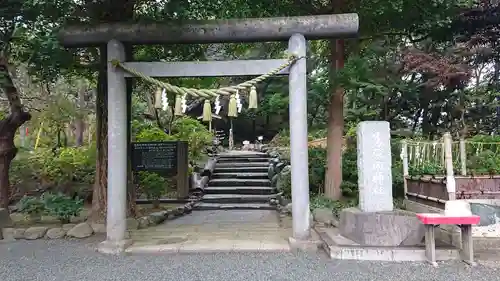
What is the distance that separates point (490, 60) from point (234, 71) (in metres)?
10.5

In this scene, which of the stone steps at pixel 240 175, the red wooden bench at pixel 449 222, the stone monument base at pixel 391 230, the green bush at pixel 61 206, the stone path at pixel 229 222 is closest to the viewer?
the red wooden bench at pixel 449 222

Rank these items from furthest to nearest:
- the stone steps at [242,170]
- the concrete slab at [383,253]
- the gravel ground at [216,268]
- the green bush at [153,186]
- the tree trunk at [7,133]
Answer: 1. the stone steps at [242,170]
2. the green bush at [153,186]
3. the tree trunk at [7,133]
4. the concrete slab at [383,253]
5. the gravel ground at [216,268]

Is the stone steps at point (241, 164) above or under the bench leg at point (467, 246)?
above

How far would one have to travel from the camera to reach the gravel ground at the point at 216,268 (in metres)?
4.69

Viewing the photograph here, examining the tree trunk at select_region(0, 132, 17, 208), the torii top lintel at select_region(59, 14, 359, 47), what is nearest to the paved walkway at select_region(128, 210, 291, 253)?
the tree trunk at select_region(0, 132, 17, 208)

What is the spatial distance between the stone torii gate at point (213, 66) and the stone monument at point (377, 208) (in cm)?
82

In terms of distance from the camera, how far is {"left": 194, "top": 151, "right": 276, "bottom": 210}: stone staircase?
1152 centimetres

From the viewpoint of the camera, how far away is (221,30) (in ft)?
19.8

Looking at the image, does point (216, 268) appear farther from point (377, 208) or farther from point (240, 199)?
point (240, 199)

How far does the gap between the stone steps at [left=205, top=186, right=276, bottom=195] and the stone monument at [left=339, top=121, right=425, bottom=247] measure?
20.4ft

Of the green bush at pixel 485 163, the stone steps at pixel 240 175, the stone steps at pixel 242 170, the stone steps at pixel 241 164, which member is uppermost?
the green bush at pixel 485 163

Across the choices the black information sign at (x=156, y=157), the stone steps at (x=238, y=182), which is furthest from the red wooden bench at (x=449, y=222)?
the stone steps at (x=238, y=182)

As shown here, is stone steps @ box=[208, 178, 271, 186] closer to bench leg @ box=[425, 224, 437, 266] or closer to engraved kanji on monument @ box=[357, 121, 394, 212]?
engraved kanji on monument @ box=[357, 121, 394, 212]

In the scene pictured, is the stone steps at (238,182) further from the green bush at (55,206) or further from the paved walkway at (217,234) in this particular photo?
the green bush at (55,206)
